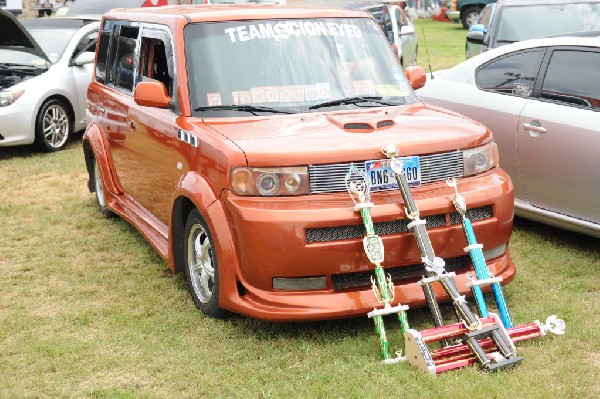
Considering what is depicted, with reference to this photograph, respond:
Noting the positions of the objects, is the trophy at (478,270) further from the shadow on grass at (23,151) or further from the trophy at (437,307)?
the shadow on grass at (23,151)

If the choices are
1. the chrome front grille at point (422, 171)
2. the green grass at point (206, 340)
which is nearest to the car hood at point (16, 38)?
the green grass at point (206, 340)

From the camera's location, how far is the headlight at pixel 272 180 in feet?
14.4

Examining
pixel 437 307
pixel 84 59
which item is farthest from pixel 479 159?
pixel 84 59

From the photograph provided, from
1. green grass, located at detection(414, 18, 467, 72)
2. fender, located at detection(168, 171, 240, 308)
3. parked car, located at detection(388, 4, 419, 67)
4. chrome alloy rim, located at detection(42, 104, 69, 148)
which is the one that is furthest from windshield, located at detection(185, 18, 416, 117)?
green grass, located at detection(414, 18, 467, 72)

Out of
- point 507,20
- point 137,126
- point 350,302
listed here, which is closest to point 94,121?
point 137,126

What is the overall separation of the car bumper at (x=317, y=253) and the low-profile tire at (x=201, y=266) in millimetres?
181

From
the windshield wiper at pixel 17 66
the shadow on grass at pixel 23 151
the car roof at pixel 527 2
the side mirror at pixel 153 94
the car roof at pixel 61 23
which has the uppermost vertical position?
the side mirror at pixel 153 94

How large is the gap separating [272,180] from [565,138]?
2.45 meters

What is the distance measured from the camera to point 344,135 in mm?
4605

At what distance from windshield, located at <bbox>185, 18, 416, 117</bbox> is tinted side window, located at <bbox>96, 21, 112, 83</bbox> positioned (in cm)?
190

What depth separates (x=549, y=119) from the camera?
19.6 feet

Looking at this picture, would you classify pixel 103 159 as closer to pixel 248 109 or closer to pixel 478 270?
pixel 248 109

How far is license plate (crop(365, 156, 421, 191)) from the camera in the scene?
14.6 ft

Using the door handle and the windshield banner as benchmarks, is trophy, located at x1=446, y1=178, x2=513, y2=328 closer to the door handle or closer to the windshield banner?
the windshield banner
